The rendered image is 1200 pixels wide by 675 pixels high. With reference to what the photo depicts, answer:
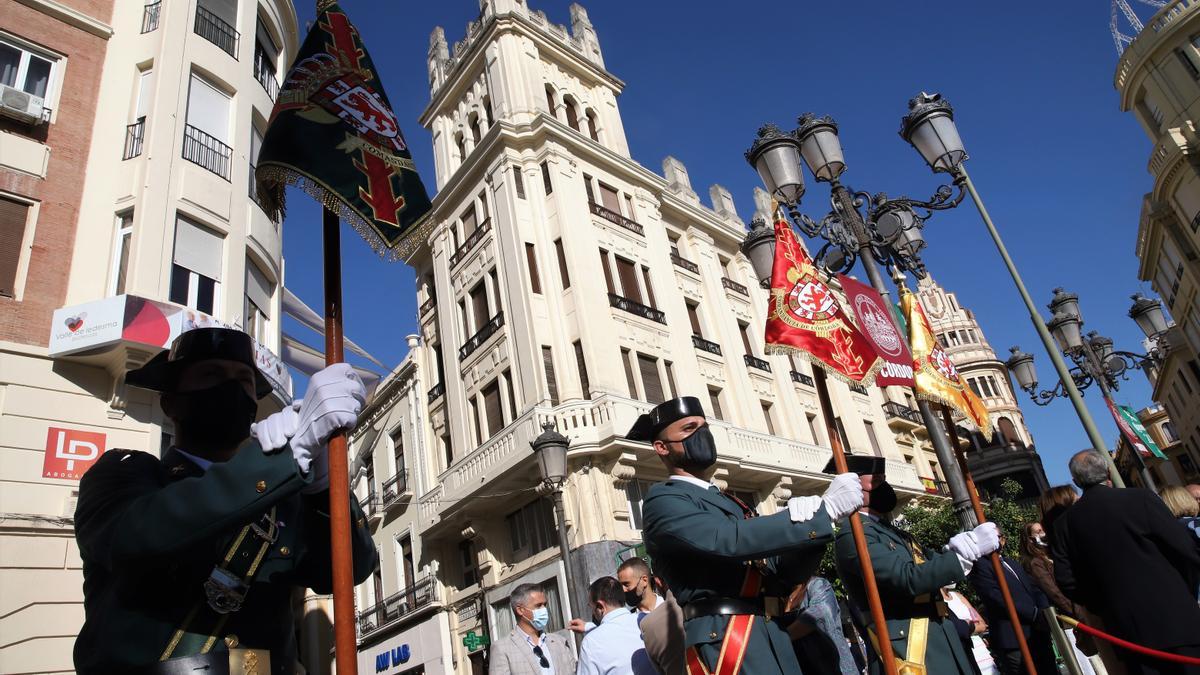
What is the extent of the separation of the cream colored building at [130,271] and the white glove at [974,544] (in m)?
9.36

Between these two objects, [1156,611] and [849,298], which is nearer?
[1156,611]

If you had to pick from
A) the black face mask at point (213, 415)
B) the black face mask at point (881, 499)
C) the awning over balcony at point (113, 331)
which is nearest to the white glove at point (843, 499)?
the black face mask at point (881, 499)

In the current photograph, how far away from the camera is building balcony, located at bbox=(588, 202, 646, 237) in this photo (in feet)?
72.6

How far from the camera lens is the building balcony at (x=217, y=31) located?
528 inches

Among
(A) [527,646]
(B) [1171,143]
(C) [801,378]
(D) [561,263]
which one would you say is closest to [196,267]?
(A) [527,646]

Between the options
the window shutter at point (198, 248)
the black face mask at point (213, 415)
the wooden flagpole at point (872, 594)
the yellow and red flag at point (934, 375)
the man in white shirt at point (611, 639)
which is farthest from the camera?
the window shutter at point (198, 248)

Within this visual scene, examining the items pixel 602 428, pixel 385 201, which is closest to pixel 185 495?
pixel 385 201

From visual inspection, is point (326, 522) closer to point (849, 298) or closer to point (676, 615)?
point (676, 615)

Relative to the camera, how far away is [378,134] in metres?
3.26

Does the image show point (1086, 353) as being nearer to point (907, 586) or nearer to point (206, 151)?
point (907, 586)

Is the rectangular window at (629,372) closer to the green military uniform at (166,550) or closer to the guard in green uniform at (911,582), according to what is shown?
the guard in green uniform at (911,582)

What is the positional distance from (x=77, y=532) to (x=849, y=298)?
624cm

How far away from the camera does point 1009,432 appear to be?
2219 inches

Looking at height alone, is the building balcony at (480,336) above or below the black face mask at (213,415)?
above
